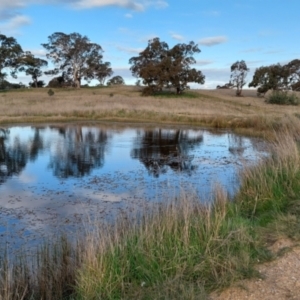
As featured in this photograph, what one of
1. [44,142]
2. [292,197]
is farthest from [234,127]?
[292,197]

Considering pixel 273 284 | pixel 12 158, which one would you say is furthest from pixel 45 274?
pixel 12 158

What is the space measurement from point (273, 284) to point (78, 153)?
1269 centimetres

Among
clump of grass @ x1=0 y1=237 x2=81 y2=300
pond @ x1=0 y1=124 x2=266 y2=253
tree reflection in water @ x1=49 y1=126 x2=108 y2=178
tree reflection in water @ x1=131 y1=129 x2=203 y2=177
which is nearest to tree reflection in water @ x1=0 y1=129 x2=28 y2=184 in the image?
pond @ x1=0 y1=124 x2=266 y2=253

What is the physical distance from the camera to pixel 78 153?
16.5 metres

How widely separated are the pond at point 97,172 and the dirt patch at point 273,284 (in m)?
2.19

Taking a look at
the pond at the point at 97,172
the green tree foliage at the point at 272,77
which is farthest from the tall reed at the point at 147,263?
the green tree foliage at the point at 272,77

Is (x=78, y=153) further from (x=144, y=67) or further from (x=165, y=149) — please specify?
(x=144, y=67)

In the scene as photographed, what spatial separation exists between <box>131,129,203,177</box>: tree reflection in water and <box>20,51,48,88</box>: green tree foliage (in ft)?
160

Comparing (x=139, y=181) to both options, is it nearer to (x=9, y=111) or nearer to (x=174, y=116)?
(x=174, y=116)

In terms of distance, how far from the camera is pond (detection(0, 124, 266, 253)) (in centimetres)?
807

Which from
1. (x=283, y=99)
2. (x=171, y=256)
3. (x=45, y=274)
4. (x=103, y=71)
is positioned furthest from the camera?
(x=103, y=71)

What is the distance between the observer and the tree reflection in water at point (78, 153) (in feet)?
43.3

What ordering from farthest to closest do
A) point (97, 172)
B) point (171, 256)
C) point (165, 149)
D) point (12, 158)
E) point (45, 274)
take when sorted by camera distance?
point (165, 149)
point (12, 158)
point (97, 172)
point (171, 256)
point (45, 274)

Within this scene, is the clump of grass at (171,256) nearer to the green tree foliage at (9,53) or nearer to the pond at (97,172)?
the pond at (97,172)
